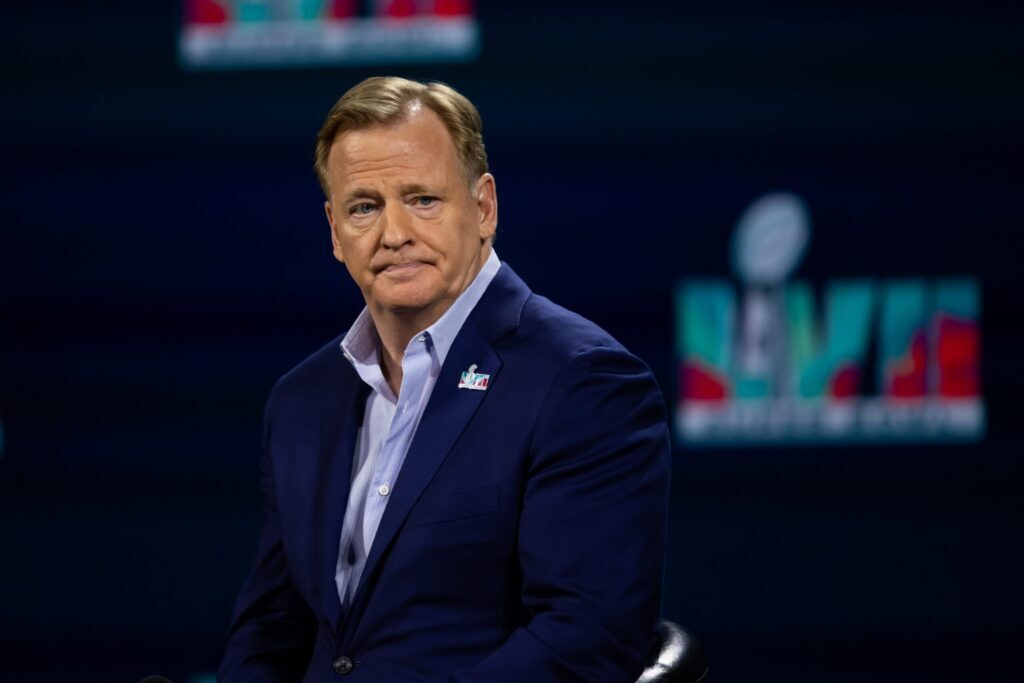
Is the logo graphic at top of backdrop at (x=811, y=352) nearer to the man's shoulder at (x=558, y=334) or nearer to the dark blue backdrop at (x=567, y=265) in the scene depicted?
the dark blue backdrop at (x=567, y=265)

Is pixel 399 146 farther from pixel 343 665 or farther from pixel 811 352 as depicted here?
pixel 811 352

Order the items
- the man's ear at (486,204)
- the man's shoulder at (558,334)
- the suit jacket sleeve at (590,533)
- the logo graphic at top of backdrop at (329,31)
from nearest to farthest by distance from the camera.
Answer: the suit jacket sleeve at (590,533) < the man's shoulder at (558,334) < the man's ear at (486,204) < the logo graphic at top of backdrop at (329,31)

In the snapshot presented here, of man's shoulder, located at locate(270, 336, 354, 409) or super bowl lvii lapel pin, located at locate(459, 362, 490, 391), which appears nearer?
super bowl lvii lapel pin, located at locate(459, 362, 490, 391)

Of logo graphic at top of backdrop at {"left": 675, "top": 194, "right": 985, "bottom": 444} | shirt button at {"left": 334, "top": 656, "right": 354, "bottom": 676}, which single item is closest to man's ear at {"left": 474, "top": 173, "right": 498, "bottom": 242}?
shirt button at {"left": 334, "top": 656, "right": 354, "bottom": 676}

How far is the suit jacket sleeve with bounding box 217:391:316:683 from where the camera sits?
219 centimetres

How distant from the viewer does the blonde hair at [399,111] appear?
202cm

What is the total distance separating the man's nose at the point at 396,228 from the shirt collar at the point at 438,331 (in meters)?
0.13

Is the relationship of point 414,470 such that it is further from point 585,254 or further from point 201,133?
point 201,133

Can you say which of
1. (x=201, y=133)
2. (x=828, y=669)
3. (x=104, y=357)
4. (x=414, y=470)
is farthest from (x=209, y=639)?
(x=414, y=470)

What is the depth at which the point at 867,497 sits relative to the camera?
3387 millimetres

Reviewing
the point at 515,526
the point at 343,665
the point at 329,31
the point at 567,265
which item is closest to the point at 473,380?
the point at 515,526

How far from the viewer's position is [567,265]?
349 centimetres

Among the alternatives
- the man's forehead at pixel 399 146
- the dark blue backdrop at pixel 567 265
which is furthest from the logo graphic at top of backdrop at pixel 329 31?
the man's forehead at pixel 399 146

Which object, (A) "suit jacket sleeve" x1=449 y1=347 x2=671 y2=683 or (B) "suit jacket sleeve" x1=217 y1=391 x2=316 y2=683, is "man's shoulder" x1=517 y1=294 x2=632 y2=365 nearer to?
(A) "suit jacket sleeve" x1=449 y1=347 x2=671 y2=683
